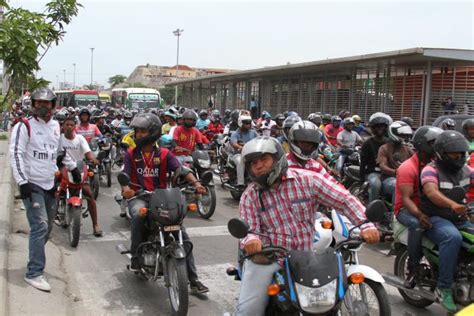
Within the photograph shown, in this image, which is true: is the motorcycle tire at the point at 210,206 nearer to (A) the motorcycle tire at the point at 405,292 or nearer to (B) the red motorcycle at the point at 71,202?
(B) the red motorcycle at the point at 71,202

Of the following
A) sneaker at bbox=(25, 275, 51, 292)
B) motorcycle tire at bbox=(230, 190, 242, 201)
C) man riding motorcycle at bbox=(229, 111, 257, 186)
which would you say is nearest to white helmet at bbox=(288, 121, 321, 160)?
sneaker at bbox=(25, 275, 51, 292)

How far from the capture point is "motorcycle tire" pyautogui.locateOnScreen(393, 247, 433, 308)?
5.23m

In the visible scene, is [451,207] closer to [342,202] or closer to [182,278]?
→ [342,202]

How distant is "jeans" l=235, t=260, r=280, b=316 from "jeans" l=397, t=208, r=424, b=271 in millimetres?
2116

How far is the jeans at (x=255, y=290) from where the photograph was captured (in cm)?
336

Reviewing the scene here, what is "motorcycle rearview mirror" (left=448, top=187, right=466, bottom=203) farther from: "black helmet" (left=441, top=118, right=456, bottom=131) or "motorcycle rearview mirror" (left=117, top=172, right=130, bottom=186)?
"black helmet" (left=441, top=118, right=456, bottom=131)

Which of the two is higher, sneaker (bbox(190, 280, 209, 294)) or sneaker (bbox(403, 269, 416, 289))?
sneaker (bbox(403, 269, 416, 289))

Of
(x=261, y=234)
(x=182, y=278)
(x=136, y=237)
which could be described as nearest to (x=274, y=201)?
(x=261, y=234)

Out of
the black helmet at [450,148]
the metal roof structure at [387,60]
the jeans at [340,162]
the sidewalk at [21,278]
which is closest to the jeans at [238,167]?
the jeans at [340,162]

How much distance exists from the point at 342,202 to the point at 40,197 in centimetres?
305

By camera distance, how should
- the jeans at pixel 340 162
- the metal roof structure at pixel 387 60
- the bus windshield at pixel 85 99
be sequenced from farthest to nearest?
the bus windshield at pixel 85 99, the metal roof structure at pixel 387 60, the jeans at pixel 340 162

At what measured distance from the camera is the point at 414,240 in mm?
→ 5043

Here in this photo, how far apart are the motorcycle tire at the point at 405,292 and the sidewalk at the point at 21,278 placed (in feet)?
10.4

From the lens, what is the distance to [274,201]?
3549mm
